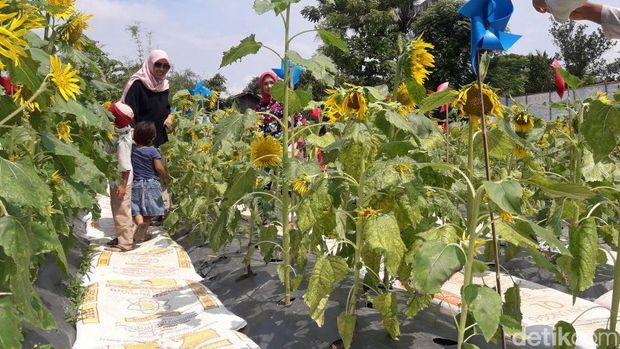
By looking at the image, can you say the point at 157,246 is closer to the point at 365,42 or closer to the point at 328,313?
the point at 328,313

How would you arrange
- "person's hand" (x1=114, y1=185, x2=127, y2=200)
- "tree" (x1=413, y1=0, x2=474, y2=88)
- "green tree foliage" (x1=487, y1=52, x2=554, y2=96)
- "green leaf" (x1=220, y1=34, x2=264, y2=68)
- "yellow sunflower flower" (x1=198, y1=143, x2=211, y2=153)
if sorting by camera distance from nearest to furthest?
"green leaf" (x1=220, y1=34, x2=264, y2=68)
"yellow sunflower flower" (x1=198, y1=143, x2=211, y2=153)
"person's hand" (x1=114, y1=185, x2=127, y2=200)
"tree" (x1=413, y1=0, x2=474, y2=88)
"green tree foliage" (x1=487, y1=52, x2=554, y2=96)

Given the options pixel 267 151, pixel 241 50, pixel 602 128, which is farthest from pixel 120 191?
pixel 602 128

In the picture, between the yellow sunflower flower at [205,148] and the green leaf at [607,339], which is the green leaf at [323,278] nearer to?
the green leaf at [607,339]

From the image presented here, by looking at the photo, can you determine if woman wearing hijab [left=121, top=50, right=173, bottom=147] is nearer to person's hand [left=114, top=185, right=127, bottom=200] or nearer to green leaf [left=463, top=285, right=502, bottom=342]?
person's hand [left=114, top=185, right=127, bottom=200]

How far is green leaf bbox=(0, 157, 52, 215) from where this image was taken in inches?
39.4

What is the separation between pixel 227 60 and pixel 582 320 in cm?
166

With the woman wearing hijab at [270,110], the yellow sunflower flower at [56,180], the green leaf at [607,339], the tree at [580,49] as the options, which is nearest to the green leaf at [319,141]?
the yellow sunflower flower at [56,180]

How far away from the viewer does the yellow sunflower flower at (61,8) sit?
1.52m

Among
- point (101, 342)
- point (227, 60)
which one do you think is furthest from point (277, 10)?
point (101, 342)

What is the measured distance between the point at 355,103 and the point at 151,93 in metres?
3.68

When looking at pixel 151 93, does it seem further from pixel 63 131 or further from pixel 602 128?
pixel 602 128

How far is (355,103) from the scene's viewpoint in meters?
1.64

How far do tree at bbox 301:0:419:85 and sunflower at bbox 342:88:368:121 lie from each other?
17.5 metres

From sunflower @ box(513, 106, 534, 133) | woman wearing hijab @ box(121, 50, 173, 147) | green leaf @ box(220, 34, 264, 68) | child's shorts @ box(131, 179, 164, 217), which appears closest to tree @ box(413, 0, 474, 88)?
woman wearing hijab @ box(121, 50, 173, 147)
